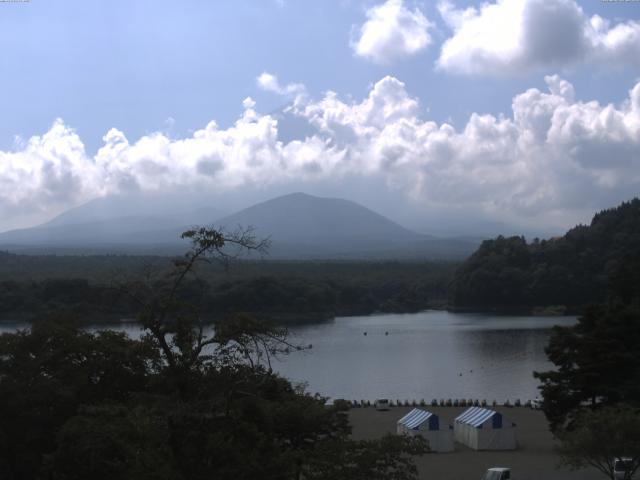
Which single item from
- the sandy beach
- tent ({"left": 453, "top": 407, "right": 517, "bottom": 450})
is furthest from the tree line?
tent ({"left": 453, "top": 407, "right": 517, "bottom": 450})

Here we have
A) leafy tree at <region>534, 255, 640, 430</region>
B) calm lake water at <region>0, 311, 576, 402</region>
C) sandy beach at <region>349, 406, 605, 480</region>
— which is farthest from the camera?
calm lake water at <region>0, 311, 576, 402</region>

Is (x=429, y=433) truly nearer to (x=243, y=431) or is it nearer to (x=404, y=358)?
(x=243, y=431)

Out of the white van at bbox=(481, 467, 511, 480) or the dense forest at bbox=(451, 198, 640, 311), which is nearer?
the white van at bbox=(481, 467, 511, 480)

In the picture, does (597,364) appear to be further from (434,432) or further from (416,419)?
(416,419)

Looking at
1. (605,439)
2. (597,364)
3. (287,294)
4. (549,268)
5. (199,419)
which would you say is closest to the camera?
(199,419)

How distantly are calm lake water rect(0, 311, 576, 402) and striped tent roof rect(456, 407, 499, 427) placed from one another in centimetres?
440

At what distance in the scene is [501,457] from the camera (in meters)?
12.7

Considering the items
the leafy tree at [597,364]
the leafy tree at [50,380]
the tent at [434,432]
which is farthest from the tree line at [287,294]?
the leafy tree at [50,380]

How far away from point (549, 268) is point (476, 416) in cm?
3519

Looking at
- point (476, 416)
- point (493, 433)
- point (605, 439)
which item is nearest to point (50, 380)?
point (605, 439)

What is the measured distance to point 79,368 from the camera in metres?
9.10

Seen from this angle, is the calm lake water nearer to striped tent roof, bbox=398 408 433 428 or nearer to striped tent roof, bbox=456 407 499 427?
striped tent roof, bbox=398 408 433 428

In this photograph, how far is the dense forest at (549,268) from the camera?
46.1 m

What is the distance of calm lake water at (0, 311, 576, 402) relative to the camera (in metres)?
21.4
